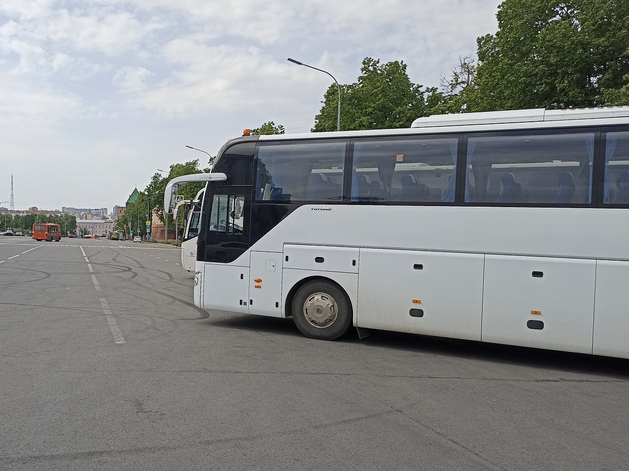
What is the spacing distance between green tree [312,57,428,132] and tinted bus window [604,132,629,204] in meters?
25.0

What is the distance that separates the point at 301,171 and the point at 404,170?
177 cm

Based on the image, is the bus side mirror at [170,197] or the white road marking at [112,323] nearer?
the white road marking at [112,323]

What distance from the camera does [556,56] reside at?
22.5 m

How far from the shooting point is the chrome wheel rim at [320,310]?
31.1ft

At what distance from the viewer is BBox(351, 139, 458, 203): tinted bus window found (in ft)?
28.5

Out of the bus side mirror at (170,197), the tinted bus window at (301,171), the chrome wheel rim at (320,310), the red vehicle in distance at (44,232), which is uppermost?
the tinted bus window at (301,171)

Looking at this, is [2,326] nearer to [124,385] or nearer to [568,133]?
[124,385]

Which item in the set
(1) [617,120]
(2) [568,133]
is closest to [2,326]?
(2) [568,133]

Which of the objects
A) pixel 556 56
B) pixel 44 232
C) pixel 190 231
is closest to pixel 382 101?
pixel 556 56

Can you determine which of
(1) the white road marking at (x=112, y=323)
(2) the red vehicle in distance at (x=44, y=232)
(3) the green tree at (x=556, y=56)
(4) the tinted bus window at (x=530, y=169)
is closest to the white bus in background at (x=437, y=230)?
(4) the tinted bus window at (x=530, y=169)

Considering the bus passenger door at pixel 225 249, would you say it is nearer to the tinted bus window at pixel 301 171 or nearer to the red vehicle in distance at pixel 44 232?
the tinted bus window at pixel 301 171

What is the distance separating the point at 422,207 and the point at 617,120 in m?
2.79

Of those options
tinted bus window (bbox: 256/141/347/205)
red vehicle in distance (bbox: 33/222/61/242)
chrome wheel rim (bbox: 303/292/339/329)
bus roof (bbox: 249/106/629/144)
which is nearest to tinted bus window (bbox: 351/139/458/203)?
bus roof (bbox: 249/106/629/144)

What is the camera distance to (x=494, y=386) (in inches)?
271
